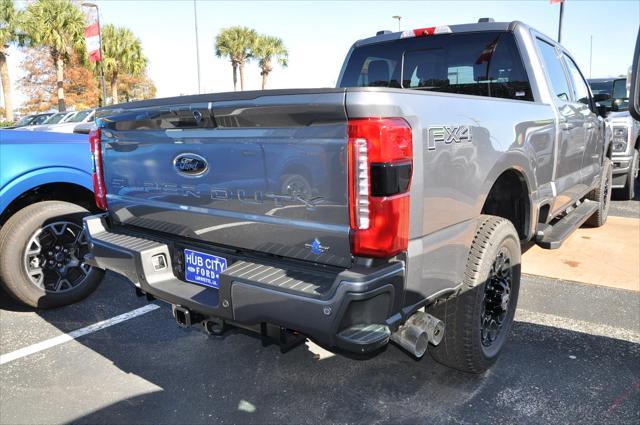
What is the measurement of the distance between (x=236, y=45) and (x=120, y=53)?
9400 millimetres

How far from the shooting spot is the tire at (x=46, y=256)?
12.7ft

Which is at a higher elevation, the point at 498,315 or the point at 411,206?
the point at 411,206

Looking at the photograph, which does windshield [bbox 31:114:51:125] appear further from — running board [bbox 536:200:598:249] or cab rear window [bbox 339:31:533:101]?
running board [bbox 536:200:598:249]

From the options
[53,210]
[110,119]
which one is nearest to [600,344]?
[110,119]

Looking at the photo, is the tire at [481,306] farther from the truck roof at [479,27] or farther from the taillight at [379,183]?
the truck roof at [479,27]

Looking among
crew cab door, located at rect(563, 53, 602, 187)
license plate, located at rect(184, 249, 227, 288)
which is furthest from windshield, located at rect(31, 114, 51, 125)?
license plate, located at rect(184, 249, 227, 288)

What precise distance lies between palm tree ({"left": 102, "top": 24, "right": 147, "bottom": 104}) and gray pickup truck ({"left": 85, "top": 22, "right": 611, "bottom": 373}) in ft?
138

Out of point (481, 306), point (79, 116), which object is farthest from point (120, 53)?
point (481, 306)

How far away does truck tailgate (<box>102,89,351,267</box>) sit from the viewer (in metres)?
2.08

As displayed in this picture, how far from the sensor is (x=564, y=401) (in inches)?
108

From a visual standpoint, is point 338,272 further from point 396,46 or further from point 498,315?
point 396,46

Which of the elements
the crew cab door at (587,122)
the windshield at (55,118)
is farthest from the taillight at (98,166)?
the windshield at (55,118)

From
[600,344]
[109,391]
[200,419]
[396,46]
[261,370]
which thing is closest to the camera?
[200,419]

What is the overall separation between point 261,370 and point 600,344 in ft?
7.30
